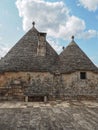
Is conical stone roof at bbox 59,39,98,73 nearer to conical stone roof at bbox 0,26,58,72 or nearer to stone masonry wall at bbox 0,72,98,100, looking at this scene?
stone masonry wall at bbox 0,72,98,100

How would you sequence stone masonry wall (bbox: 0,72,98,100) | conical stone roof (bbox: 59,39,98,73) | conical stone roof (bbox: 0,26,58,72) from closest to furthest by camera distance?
stone masonry wall (bbox: 0,72,98,100) < conical stone roof (bbox: 0,26,58,72) < conical stone roof (bbox: 59,39,98,73)

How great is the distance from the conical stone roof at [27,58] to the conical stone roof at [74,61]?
2.19 feet

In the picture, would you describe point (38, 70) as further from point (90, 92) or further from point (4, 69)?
point (90, 92)

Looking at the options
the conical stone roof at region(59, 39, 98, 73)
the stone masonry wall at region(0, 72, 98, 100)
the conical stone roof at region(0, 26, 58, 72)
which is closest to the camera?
the stone masonry wall at region(0, 72, 98, 100)

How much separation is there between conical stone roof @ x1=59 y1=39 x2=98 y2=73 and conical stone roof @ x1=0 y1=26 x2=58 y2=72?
2.19 ft

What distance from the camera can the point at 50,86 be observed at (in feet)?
42.4

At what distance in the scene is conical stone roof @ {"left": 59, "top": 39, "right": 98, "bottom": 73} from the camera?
13.2 metres

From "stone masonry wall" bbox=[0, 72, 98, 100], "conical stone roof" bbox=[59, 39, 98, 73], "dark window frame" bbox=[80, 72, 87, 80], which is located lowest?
"stone masonry wall" bbox=[0, 72, 98, 100]

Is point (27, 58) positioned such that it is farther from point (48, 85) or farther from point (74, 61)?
point (74, 61)

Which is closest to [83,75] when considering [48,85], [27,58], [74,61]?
[74,61]

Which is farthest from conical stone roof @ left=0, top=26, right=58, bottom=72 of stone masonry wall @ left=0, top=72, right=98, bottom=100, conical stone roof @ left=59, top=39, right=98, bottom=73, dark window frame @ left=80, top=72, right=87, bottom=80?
dark window frame @ left=80, top=72, right=87, bottom=80

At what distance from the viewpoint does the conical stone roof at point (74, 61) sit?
13248mm

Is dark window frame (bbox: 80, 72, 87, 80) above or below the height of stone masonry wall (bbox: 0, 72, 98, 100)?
above

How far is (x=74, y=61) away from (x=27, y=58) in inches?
113
